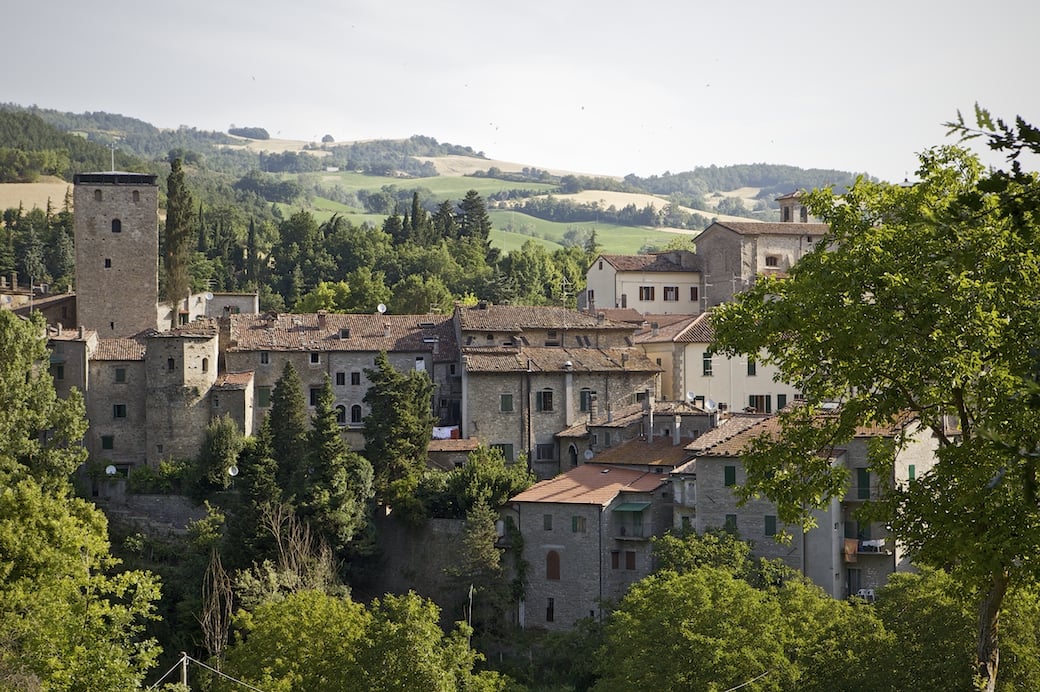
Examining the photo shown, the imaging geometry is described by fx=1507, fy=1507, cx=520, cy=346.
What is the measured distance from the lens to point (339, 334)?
60719 mm

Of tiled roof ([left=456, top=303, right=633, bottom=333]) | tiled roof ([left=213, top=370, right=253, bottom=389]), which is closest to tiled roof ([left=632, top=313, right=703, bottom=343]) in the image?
tiled roof ([left=456, top=303, right=633, bottom=333])

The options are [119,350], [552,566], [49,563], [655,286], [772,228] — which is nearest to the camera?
[49,563]

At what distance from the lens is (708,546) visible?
151 feet

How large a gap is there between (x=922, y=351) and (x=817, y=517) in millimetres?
29871

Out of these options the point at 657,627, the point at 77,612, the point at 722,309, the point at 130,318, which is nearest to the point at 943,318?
the point at 722,309

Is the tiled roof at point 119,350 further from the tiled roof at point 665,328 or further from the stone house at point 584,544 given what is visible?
the tiled roof at point 665,328

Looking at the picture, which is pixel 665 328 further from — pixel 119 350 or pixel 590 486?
pixel 119 350

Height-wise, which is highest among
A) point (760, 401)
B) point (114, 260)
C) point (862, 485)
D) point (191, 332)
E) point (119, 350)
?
point (114, 260)

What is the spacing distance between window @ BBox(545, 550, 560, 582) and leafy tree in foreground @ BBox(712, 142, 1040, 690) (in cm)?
3181

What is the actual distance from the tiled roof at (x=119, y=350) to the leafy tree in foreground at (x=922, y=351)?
41.0 m

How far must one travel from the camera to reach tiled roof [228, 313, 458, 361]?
2334 inches

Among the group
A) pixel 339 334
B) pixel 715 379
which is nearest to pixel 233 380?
pixel 339 334

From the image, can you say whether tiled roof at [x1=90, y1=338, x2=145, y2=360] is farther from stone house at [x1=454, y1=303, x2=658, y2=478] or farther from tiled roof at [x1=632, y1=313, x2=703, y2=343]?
tiled roof at [x1=632, y1=313, x2=703, y2=343]

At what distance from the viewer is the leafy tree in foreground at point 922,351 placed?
54.3 feet
